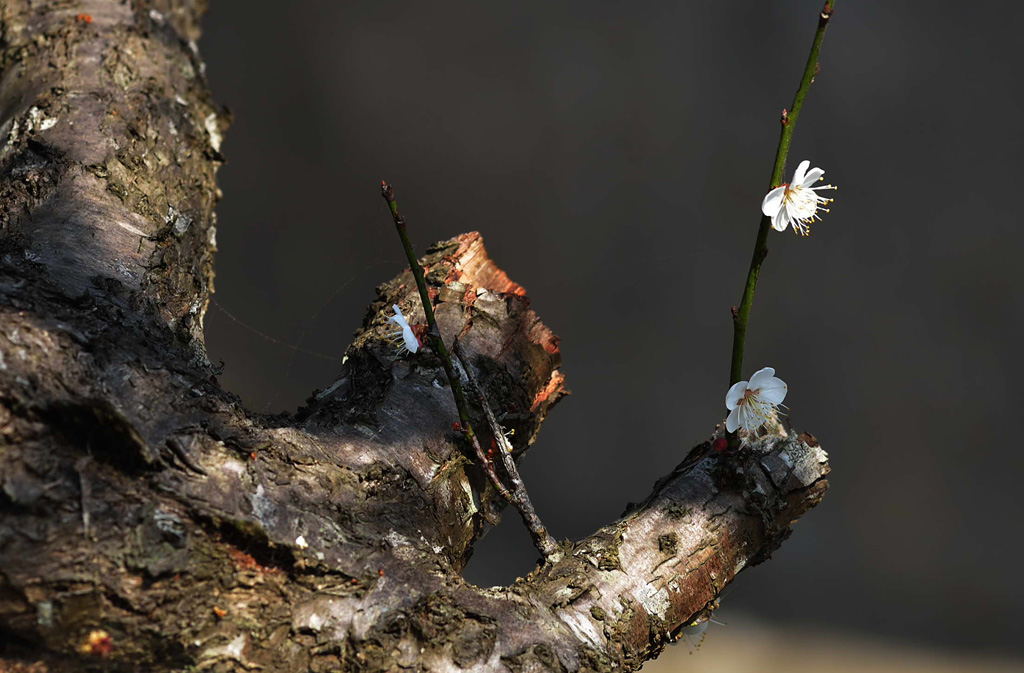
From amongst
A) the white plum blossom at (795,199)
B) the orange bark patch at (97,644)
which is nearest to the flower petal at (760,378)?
the white plum blossom at (795,199)

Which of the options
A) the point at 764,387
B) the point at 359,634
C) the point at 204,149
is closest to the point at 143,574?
the point at 359,634

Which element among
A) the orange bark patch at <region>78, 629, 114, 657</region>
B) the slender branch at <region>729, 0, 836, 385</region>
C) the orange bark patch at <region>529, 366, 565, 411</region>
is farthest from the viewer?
the orange bark patch at <region>529, 366, 565, 411</region>

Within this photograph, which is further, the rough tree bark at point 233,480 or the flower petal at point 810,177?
the flower petal at point 810,177

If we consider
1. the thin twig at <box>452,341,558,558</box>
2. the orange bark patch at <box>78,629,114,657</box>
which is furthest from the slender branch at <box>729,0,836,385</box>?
the orange bark patch at <box>78,629,114,657</box>

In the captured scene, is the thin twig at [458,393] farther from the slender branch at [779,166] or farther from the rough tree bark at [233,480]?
the slender branch at [779,166]

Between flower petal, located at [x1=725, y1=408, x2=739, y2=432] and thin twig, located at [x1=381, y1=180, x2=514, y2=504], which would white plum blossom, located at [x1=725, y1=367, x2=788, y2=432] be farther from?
thin twig, located at [x1=381, y1=180, x2=514, y2=504]

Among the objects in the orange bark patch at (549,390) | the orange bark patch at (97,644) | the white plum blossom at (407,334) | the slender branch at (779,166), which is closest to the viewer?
the orange bark patch at (97,644)

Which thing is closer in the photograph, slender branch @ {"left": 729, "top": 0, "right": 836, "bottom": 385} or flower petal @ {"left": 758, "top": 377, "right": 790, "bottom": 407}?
slender branch @ {"left": 729, "top": 0, "right": 836, "bottom": 385}
